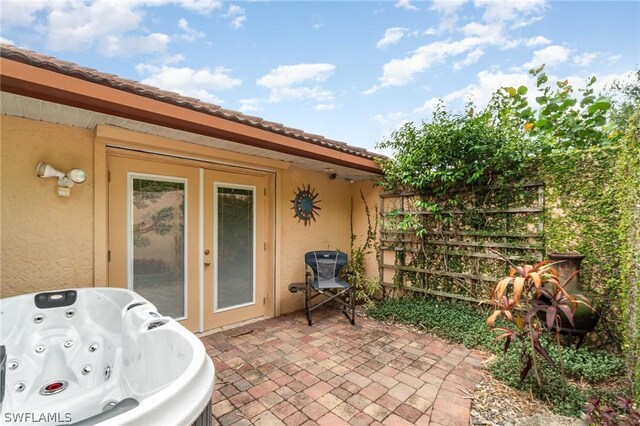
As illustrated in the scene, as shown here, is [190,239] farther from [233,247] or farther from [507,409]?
[507,409]

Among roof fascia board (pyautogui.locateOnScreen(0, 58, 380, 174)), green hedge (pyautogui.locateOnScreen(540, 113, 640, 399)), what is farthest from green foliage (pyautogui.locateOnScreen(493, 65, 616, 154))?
roof fascia board (pyautogui.locateOnScreen(0, 58, 380, 174))

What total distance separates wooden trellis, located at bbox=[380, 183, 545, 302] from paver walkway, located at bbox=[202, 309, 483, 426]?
3.41 ft

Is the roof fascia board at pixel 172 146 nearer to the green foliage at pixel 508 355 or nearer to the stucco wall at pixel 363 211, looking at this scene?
the stucco wall at pixel 363 211

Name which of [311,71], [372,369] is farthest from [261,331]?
[311,71]

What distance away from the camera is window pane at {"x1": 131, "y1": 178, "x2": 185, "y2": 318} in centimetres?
315

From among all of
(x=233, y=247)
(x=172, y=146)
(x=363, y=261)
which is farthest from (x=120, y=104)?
(x=363, y=261)

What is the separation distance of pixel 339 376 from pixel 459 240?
105 inches

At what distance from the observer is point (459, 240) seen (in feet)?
13.3

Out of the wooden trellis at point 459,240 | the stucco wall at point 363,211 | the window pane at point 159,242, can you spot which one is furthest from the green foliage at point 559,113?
the window pane at point 159,242

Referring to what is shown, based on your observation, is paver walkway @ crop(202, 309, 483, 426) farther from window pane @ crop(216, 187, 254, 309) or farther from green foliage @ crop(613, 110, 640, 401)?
green foliage @ crop(613, 110, 640, 401)

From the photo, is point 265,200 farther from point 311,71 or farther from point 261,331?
point 311,71

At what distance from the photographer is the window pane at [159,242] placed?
10.3ft

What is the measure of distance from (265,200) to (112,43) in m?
2.84

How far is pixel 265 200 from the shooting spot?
432 cm
